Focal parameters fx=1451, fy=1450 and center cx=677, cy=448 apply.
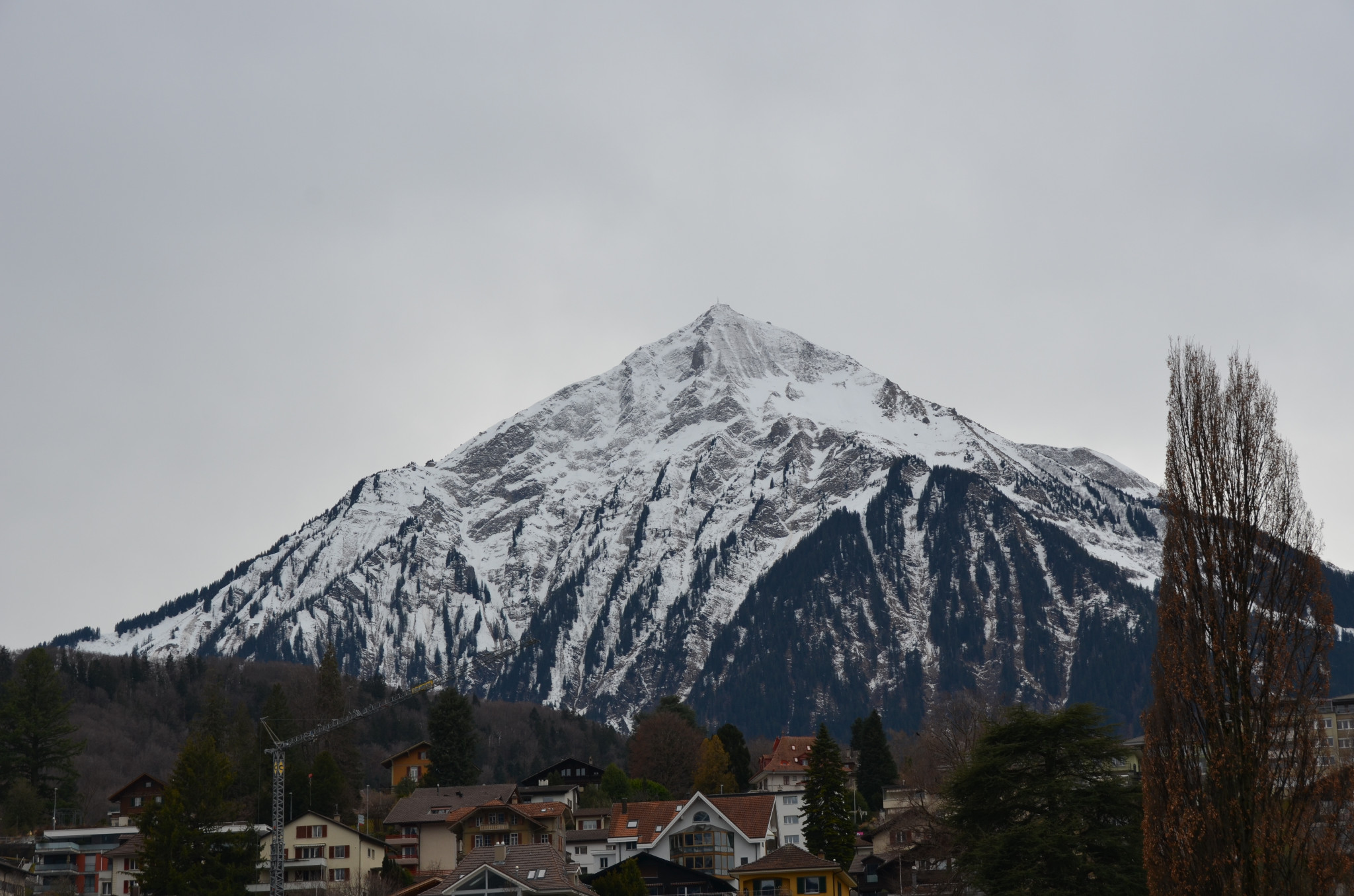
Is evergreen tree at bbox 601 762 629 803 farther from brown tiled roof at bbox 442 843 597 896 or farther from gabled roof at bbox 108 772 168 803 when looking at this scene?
brown tiled roof at bbox 442 843 597 896

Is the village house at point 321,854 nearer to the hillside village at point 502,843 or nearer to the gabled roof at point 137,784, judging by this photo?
the hillside village at point 502,843

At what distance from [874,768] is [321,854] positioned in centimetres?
6262

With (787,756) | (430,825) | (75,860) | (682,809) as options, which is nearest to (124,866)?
(75,860)

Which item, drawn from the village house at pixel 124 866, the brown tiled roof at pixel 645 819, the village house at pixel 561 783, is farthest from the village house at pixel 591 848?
the village house at pixel 124 866

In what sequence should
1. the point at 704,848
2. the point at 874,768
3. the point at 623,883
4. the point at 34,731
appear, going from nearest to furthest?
the point at 623,883 → the point at 704,848 → the point at 34,731 → the point at 874,768

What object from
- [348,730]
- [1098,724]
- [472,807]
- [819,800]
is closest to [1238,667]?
[1098,724]

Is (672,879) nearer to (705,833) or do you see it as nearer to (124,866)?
(705,833)

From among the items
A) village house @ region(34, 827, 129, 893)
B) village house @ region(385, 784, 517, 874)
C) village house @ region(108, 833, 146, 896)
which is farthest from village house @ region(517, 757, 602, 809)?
village house @ region(34, 827, 129, 893)

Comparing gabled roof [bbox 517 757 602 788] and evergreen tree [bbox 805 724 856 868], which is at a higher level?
gabled roof [bbox 517 757 602 788]

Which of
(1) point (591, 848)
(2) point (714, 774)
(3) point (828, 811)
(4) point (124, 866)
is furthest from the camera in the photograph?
(2) point (714, 774)

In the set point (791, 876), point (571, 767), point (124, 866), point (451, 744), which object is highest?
point (451, 744)

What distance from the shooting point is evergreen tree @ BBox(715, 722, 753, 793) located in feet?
514

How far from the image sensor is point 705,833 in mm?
105188

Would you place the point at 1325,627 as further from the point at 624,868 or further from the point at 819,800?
the point at 819,800
